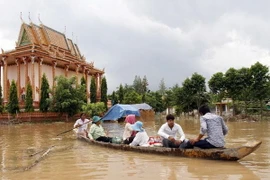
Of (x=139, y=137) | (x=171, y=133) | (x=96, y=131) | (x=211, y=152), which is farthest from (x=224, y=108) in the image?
(x=211, y=152)

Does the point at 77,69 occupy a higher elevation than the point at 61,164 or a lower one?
higher

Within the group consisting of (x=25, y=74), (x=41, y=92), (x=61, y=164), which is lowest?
(x=61, y=164)

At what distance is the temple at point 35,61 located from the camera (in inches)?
1305

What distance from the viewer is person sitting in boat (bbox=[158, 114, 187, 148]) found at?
690cm

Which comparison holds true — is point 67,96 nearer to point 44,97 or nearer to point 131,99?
point 44,97

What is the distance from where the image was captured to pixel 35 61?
33.4 meters

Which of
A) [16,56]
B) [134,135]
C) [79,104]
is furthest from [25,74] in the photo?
[134,135]

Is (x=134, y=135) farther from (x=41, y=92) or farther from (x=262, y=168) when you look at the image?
(x=41, y=92)

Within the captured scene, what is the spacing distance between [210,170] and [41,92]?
27.7 meters

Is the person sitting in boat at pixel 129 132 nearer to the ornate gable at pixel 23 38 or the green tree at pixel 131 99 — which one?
the ornate gable at pixel 23 38

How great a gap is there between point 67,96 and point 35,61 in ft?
22.9

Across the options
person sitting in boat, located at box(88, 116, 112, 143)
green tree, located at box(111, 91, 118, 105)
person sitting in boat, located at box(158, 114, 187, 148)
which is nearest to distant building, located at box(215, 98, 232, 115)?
green tree, located at box(111, 91, 118, 105)

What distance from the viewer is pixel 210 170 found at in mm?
5371

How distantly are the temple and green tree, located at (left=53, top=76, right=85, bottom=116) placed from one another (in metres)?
3.76
